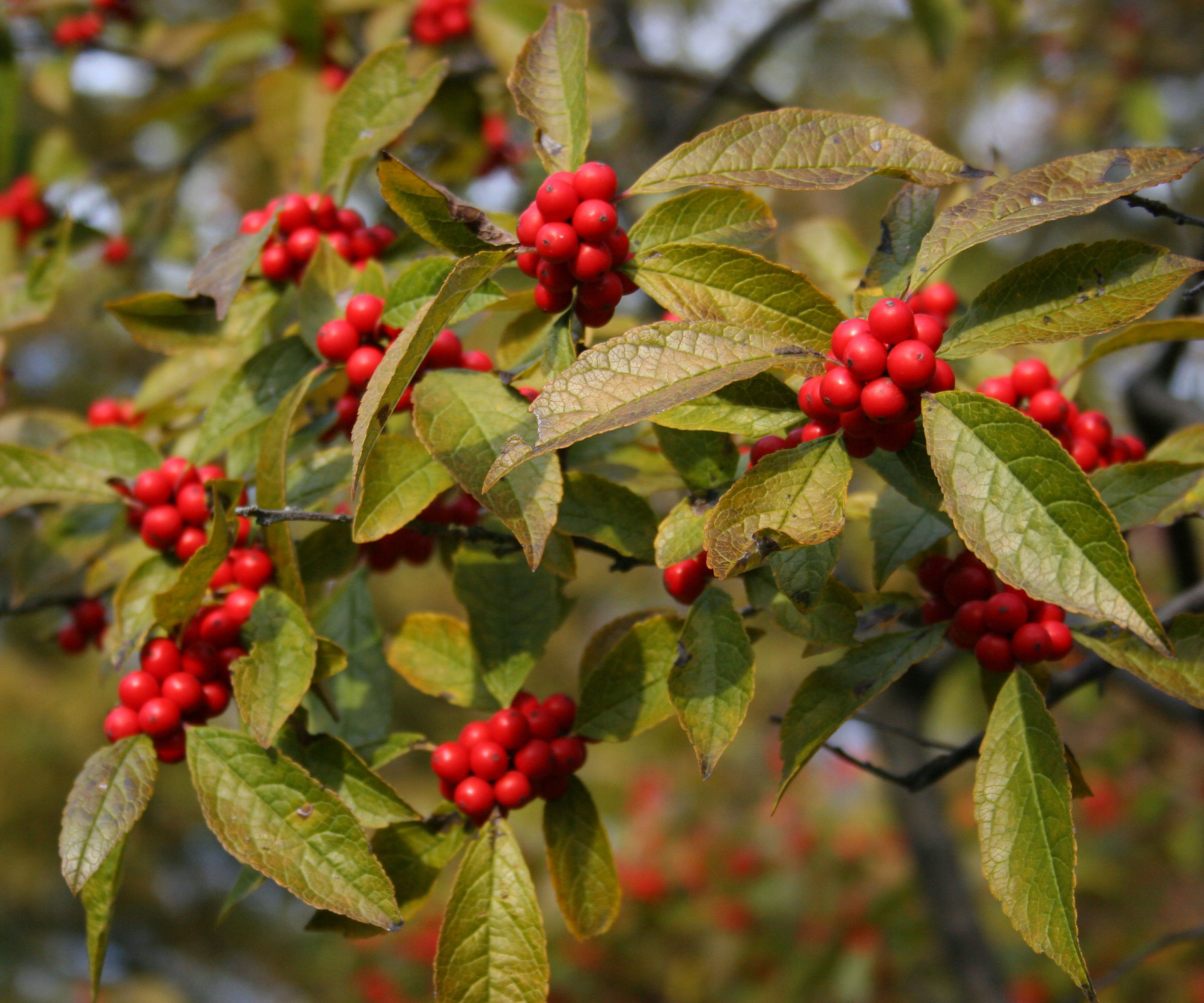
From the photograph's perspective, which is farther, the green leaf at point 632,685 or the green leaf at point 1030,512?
the green leaf at point 632,685

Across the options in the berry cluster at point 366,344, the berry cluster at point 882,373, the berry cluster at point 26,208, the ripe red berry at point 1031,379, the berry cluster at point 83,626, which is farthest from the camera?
the berry cluster at point 26,208

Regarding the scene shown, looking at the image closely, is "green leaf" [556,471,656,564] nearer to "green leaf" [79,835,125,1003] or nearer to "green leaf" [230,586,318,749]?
"green leaf" [230,586,318,749]

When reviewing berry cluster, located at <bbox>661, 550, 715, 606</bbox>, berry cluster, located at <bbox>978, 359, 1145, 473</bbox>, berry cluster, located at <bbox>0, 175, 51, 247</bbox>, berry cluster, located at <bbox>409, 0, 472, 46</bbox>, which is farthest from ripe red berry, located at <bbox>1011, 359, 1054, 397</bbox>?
berry cluster, located at <bbox>0, 175, 51, 247</bbox>

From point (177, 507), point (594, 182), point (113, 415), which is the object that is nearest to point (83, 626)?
point (113, 415)

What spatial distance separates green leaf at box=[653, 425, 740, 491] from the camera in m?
1.03

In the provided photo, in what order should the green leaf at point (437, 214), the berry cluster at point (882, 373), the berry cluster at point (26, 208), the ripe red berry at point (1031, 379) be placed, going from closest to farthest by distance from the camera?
the berry cluster at point (882, 373)
the green leaf at point (437, 214)
the ripe red berry at point (1031, 379)
the berry cluster at point (26, 208)

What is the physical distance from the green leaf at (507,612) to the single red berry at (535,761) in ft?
0.25

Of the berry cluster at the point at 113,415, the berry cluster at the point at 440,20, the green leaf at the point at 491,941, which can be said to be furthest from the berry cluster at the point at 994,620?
the berry cluster at the point at 440,20

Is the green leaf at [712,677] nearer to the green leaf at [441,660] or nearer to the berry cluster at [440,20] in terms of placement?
the green leaf at [441,660]

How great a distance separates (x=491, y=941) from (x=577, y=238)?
2.56ft

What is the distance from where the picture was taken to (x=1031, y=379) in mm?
1236

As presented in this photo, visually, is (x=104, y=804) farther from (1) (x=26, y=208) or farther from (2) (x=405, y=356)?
(1) (x=26, y=208)

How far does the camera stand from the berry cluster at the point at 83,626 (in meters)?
1.60

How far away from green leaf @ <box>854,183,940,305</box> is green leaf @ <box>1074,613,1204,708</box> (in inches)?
17.5
